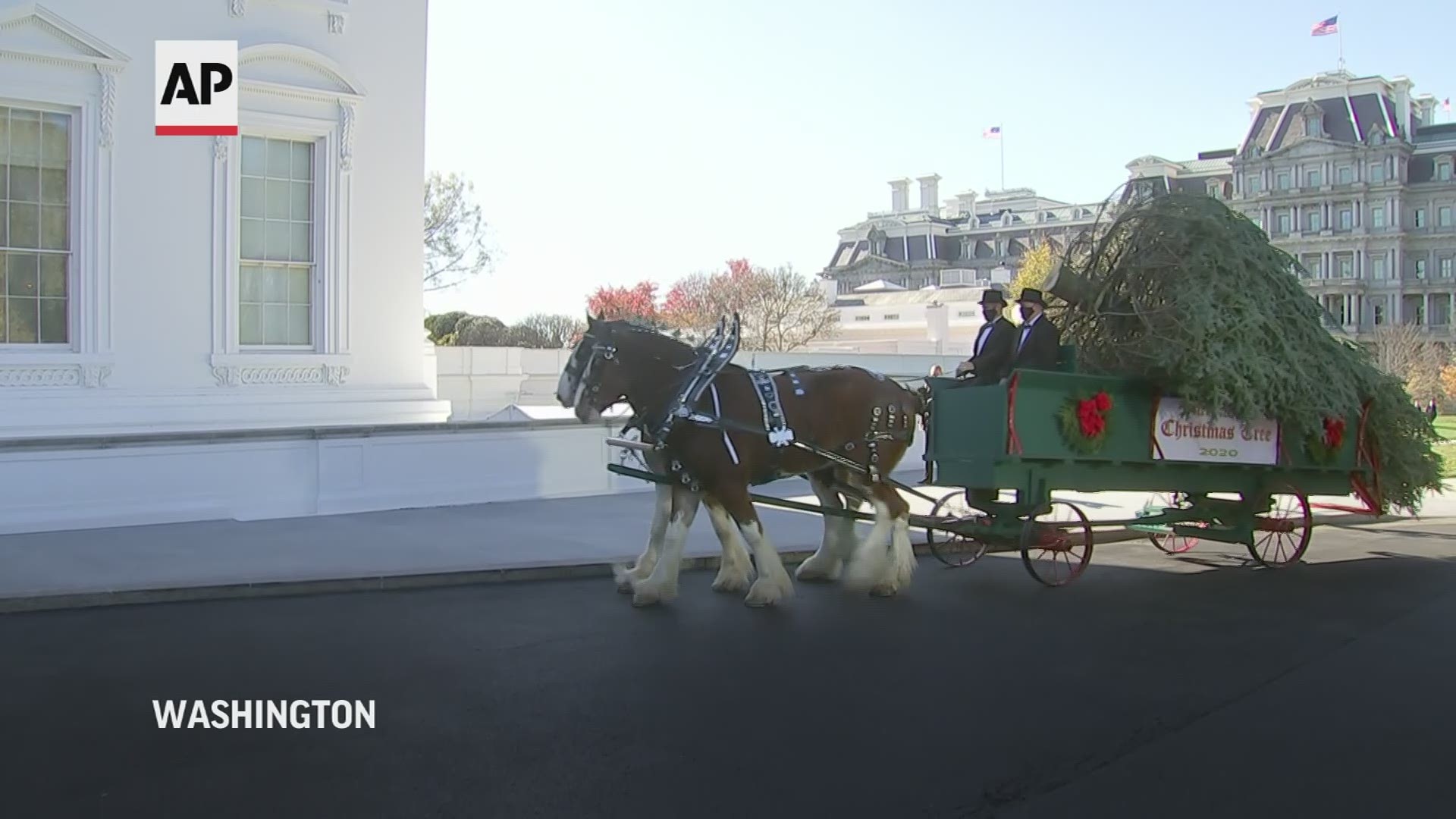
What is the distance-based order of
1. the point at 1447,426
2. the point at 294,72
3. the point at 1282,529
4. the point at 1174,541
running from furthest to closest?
the point at 1447,426
the point at 294,72
the point at 1174,541
the point at 1282,529

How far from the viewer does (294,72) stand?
15078 millimetres

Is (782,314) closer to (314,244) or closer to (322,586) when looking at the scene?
(314,244)

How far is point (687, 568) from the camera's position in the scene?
11.1 m

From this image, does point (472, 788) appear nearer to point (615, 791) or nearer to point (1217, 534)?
point (615, 791)

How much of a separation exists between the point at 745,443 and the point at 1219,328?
3753 mm

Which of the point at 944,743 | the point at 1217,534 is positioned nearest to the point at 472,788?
the point at 944,743

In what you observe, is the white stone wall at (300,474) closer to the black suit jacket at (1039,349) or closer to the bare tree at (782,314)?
the black suit jacket at (1039,349)

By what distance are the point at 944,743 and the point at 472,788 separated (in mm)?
2214

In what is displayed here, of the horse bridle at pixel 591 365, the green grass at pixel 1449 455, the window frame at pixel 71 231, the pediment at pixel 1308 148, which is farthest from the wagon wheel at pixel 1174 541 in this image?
the pediment at pixel 1308 148

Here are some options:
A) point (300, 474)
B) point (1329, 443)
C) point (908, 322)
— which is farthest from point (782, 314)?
point (1329, 443)

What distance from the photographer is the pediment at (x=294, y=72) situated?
14.7 metres

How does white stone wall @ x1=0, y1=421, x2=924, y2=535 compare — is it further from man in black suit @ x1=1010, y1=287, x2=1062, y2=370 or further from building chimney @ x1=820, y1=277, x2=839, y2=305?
building chimney @ x1=820, y1=277, x2=839, y2=305

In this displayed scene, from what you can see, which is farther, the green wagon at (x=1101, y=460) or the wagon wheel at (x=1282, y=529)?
the wagon wheel at (x=1282, y=529)

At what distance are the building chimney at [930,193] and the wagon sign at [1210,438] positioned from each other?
10449 cm
